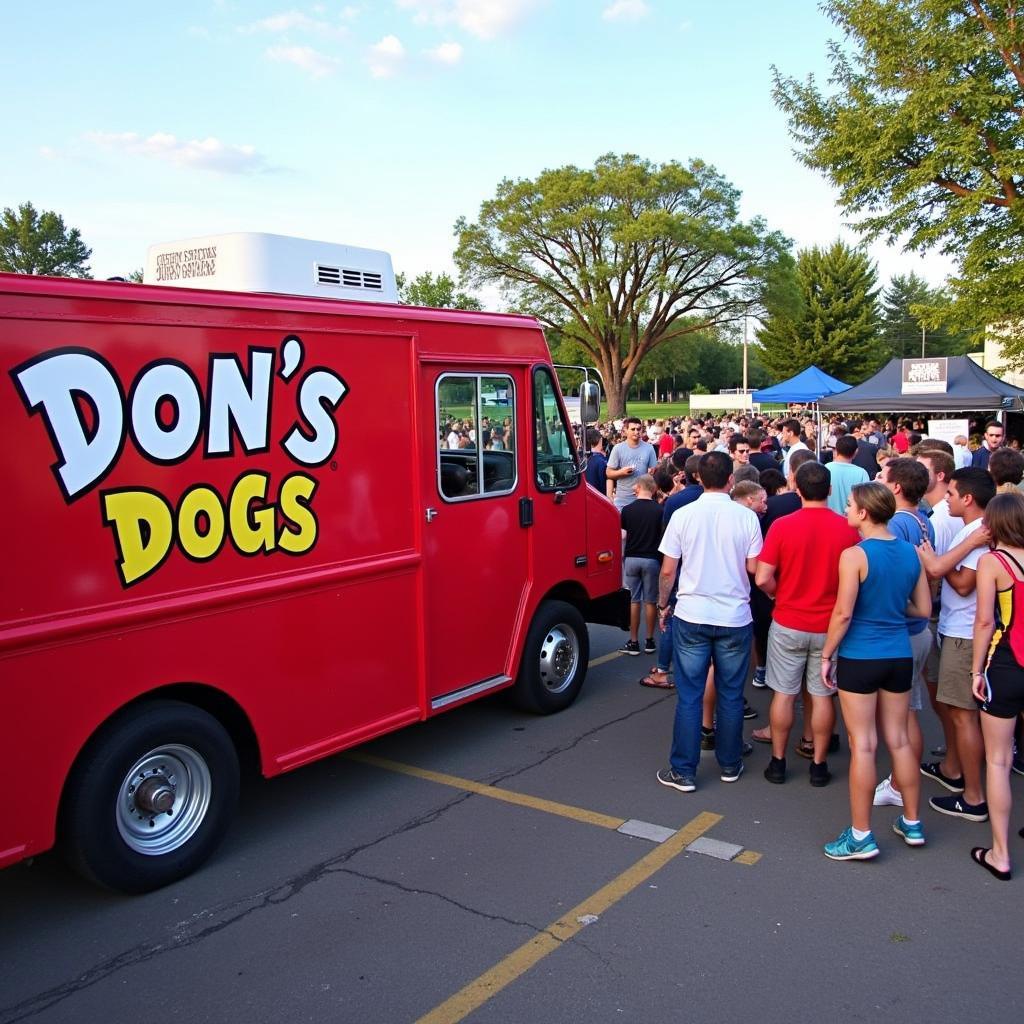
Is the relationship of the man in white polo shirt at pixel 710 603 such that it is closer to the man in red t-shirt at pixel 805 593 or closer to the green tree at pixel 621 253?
the man in red t-shirt at pixel 805 593

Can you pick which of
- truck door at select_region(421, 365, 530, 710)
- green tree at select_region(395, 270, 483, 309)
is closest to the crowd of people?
truck door at select_region(421, 365, 530, 710)

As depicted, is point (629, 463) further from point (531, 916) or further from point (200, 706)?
point (531, 916)

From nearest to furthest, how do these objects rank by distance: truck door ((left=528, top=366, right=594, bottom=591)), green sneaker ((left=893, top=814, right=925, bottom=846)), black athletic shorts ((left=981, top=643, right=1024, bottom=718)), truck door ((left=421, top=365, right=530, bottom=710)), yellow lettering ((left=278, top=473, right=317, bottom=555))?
black athletic shorts ((left=981, top=643, right=1024, bottom=718)) → green sneaker ((left=893, top=814, right=925, bottom=846)) → yellow lettering ((left=278, top=473, right=317, bottom=555)) → truck door ((left=421, top=365, right=530, bottom=710)) → truck door ((left=528, top=366, right=594, bottom=591))

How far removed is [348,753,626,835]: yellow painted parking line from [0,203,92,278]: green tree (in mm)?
55272

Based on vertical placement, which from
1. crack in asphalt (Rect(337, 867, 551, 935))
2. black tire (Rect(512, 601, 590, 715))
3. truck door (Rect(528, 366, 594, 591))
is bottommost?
crack in asphalt (Rect(337, 867, 551, 935))

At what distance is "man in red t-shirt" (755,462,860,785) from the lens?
16.5ft

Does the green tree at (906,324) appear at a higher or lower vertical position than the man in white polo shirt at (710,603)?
higher

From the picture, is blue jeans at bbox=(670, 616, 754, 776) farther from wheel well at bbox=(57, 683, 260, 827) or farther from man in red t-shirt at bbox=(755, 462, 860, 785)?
wheel well at bbox=(57, 683, 260, 827)

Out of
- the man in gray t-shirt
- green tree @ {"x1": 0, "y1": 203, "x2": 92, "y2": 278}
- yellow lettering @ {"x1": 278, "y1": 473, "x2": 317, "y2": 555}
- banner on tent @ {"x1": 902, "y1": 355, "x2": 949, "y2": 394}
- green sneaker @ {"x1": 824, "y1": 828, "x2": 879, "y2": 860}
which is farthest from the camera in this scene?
green tree @ {"x1": 0, "y1": 203, "x2": 92, "y2": 278}

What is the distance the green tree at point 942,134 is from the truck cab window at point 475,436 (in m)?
12.1

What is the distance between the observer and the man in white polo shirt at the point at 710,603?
16.9 feet

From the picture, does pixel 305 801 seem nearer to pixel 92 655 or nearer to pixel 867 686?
pixel 92 655

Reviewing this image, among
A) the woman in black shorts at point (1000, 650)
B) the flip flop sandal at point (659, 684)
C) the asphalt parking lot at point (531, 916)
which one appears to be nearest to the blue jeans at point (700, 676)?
the asphalt parking lot at point (531, 916)

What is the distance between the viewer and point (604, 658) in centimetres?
841
